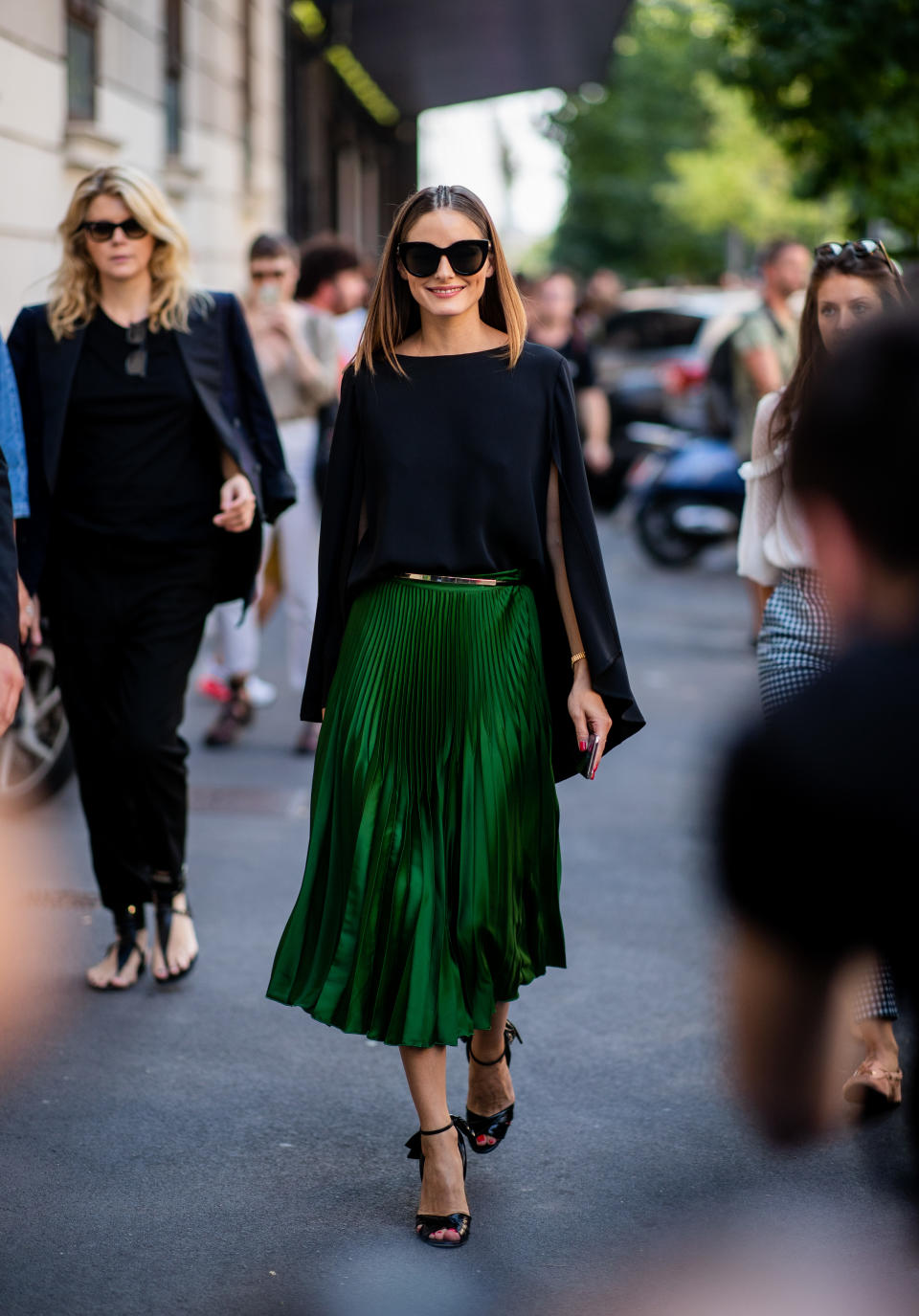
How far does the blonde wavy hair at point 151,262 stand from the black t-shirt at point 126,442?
6 cm

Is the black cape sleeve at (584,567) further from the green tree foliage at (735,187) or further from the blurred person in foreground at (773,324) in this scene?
the green tree foliage at (735,187)

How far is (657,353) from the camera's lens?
22.4 metres

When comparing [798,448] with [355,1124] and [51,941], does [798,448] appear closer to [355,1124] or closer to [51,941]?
[355,1124]

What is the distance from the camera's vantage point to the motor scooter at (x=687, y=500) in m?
13.5

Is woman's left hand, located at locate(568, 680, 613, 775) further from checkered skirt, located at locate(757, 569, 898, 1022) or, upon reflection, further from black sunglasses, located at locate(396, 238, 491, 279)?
black sunglasses, located at locate(396, 238, 491, 279)

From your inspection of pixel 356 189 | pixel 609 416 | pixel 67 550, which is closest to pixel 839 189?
pixel 609 416

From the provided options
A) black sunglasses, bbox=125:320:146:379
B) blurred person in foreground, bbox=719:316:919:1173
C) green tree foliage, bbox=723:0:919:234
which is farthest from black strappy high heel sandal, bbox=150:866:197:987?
green tree foliage, bbox=723:0:919:234

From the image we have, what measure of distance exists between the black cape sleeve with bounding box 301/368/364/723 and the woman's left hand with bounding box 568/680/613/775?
503 millimetres

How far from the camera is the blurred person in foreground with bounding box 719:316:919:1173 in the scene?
1781mm

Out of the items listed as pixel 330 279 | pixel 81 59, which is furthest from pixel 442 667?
pixel 81 59

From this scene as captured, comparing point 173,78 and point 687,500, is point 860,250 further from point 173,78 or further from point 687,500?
point 173,78

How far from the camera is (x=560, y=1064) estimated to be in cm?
439

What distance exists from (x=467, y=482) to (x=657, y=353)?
19.5 metres

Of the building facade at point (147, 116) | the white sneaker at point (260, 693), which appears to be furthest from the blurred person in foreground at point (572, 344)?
the white sneaker at point (260, 693)
